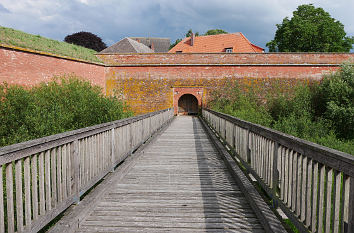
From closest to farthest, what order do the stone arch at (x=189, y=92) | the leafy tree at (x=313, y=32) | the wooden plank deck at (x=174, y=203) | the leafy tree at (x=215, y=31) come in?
the wooden plank deck at (x=174, y=203) < the stone arch at (x=189, y=92) < the leafy tree at (x=313, y=32) < the leafy tree at (x=215, y=31)

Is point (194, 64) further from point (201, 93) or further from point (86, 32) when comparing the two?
point (86, 32)

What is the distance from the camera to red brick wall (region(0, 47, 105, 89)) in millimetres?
11484

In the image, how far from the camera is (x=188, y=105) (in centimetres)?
2323

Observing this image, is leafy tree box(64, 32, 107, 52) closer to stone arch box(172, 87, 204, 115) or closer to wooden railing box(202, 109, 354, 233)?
stone arch box(172, 87, 204, 115)

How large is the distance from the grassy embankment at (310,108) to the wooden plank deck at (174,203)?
40.6ft

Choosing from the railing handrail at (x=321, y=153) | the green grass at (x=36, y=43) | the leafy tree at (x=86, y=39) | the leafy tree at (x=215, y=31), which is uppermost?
the leafy tree at (x=215, y=31)

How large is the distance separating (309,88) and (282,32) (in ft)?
44.3

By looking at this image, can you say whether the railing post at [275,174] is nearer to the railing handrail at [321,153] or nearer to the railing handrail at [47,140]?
the railing handrail at [321,153]

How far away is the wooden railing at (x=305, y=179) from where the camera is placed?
166cm

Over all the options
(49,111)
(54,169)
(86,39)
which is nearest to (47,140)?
(54,169)

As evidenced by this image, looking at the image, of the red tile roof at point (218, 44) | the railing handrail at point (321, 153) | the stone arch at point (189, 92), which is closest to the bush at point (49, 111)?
the railing handrail at point (321, 153)

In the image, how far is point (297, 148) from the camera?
2.30 m

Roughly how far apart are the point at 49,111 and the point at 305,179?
9.26 meters

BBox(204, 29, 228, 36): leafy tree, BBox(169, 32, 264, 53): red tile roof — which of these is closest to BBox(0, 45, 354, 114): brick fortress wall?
BBox(169, 32, 264, 53): red tile roof
